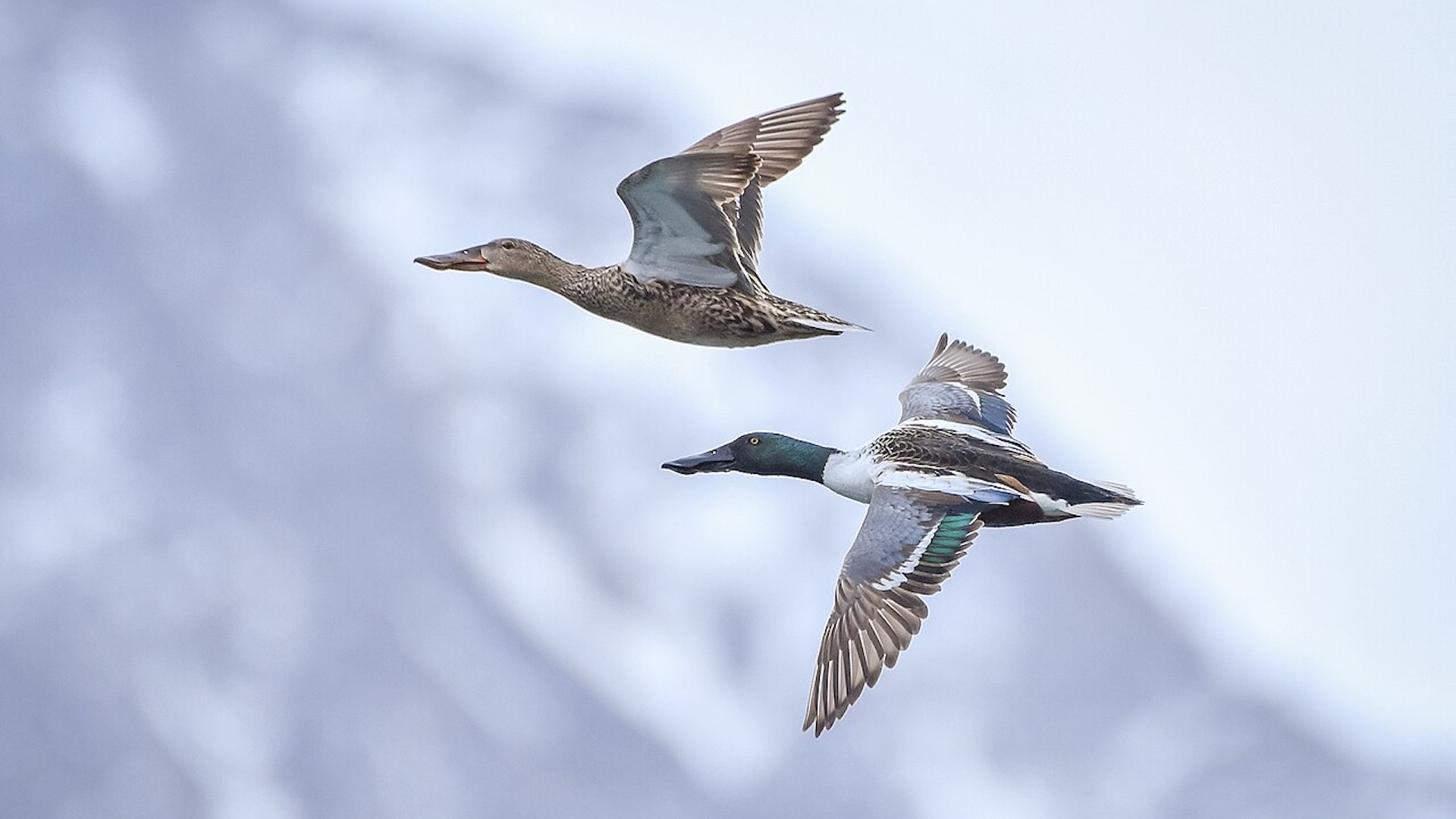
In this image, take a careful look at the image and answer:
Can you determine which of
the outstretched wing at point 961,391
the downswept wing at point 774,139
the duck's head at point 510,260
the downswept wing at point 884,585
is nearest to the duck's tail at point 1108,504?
the downswept wing at point 884,585

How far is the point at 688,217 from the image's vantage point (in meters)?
10.4

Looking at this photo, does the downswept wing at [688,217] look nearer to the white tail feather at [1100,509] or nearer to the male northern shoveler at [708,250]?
the male northern shoveler at [708,250]

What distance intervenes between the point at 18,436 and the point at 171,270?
26393 millimetres

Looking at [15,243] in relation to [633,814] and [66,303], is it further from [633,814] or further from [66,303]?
[633,814]

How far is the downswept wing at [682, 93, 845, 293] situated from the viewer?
34.9 ft

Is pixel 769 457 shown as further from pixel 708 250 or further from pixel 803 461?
pixel 708 250

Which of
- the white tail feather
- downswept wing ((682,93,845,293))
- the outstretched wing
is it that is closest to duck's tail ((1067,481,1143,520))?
the white tail feather

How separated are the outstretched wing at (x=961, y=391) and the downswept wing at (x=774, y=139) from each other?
1.55 meters

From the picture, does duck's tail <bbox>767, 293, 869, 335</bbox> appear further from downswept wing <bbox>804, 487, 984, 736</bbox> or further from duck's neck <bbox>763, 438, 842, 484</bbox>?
duck's neck <bbox>763, 438, 842, 484</bbox>

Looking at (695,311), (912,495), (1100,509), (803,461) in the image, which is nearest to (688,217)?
(695,311)

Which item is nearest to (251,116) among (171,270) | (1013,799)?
(171,270)

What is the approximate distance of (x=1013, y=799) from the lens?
128250 millimetres

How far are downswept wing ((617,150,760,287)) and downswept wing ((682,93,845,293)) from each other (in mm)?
103

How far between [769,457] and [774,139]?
6.64ft
